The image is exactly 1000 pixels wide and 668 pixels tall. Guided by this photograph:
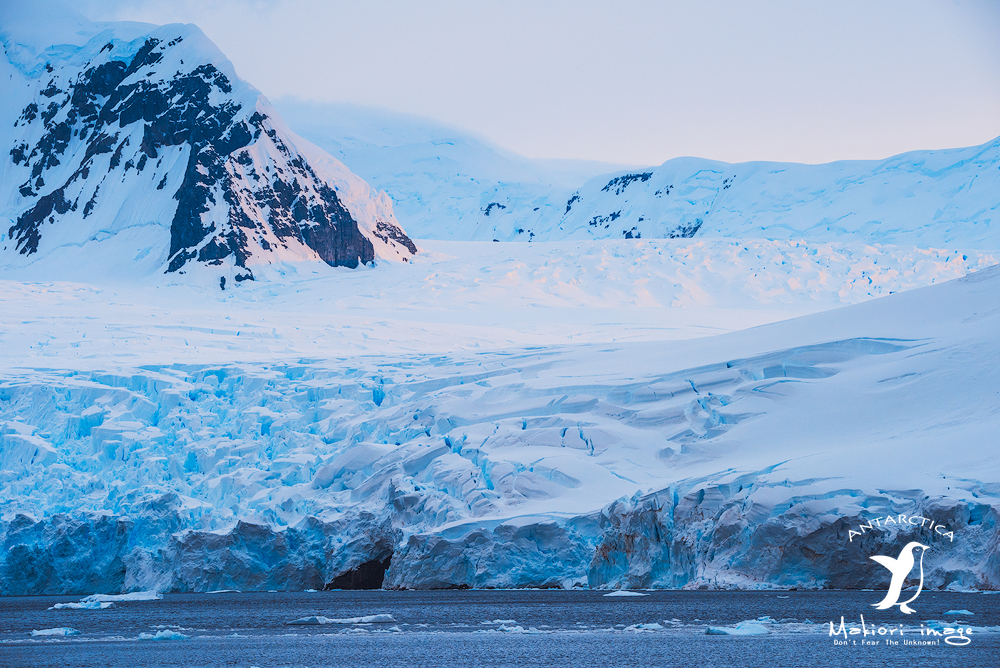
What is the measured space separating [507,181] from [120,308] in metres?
63.3

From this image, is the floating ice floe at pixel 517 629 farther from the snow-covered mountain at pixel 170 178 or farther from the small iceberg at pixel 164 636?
the snow-covered mountain at pixel 170 178

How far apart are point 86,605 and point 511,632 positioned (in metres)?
6.70

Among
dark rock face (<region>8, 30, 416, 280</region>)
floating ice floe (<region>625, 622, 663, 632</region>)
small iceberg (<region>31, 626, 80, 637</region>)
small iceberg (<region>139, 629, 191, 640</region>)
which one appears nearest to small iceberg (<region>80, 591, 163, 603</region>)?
small iceberg (<region>31, 626, 80, 637</region>)

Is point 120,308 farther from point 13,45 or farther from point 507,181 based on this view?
point 507,181

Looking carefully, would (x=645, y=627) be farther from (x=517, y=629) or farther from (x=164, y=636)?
(x=164, y=636)

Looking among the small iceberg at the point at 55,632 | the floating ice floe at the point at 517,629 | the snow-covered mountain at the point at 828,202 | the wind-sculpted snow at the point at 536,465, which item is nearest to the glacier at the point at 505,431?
the wind-sculpted snow at the point at 536,465

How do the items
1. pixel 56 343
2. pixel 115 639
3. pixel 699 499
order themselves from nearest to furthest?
pixel 115 639 < pixel 699 499 < pixel 56 343

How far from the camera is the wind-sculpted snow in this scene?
47.9ft

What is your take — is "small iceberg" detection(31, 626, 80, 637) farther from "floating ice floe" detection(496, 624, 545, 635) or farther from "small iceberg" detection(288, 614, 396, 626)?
"floating ice floe" detection(496, 624, 545, 635)

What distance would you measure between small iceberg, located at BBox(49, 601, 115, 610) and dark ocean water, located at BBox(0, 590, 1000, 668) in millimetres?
150

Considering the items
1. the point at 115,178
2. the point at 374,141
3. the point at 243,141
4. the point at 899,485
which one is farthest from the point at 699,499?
the point at 374,141

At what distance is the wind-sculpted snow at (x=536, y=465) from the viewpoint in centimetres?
1459

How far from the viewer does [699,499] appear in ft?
50.2

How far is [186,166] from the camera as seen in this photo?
155 feet
